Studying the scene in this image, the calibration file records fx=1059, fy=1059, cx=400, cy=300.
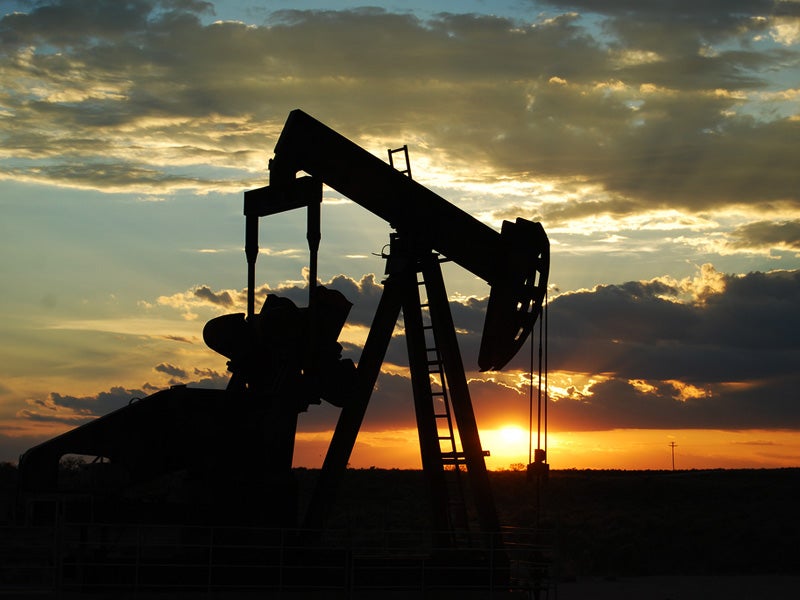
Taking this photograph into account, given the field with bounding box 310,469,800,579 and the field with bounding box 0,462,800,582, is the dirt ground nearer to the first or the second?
the field with bounding box 0,462,800,582

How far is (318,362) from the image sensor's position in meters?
14.0

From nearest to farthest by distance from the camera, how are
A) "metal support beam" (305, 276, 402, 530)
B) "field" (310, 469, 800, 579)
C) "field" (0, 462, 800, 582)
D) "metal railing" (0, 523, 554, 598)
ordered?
"metal railing" (0, 523, 554, 598)
"metal support beam" (305, 276, 402, 530)
"field" (0, 462, 800, 582)
"field" (310, 469, 800, 579)

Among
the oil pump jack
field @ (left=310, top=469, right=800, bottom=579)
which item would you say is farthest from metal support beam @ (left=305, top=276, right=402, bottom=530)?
field @ (left=310, top=469, right=800, bottom=579)

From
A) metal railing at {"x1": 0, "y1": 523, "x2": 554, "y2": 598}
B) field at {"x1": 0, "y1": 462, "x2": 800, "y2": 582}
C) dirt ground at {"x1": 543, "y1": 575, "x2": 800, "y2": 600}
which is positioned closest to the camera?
metal railing at {"x1": 0, "y1": 523, "x2": 554, "y2": 598}

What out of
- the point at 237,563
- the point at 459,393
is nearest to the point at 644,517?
the point at 459,393

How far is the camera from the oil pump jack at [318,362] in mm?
13195

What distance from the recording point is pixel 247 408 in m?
13.8

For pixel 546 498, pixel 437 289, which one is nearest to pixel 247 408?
pixel 437 289

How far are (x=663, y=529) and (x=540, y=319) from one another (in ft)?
74.0

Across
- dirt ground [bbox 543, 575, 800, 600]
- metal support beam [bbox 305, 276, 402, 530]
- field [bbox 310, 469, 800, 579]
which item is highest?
metal support beam [bbox 305, 276, 402, 530]

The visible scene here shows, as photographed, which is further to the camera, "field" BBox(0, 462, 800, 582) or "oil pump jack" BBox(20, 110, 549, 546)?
"field" BBox(0, 462, 800, 582)

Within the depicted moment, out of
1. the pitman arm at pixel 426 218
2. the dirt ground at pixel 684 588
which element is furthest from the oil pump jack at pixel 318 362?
the dirt ground at pixel 684 588

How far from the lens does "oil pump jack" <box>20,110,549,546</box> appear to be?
13.2 meters

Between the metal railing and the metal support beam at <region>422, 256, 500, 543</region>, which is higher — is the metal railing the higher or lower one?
the lower one
